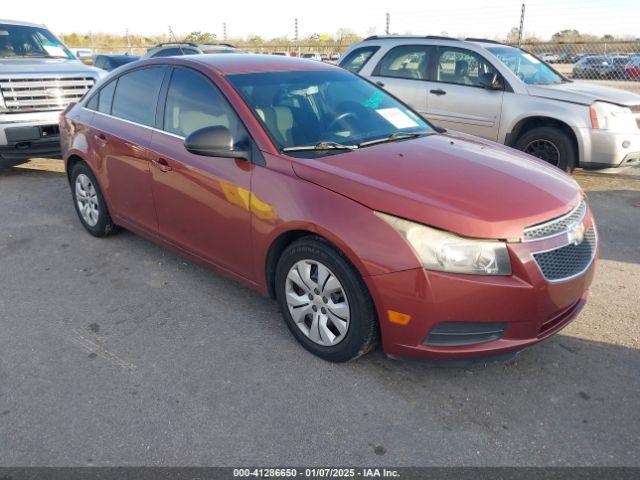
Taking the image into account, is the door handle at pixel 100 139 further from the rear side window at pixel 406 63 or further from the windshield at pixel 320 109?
the rear side window at pixel 406 63

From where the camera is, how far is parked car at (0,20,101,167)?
23.1 ft

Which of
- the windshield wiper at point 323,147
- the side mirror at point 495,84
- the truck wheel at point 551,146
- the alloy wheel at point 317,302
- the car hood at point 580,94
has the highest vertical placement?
the side mirror at point 495,84

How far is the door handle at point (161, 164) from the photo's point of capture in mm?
3794

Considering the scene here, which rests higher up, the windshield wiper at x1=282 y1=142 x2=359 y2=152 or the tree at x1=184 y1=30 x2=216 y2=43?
the tree at x1=184 y1=30 x2=216 y2=43

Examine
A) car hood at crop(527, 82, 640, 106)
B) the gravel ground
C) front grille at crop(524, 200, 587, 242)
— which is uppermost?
car hood at crop(527, 82, 640, 106)

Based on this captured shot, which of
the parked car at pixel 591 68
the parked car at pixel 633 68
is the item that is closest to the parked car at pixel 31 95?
the parked car at pixel 633 68

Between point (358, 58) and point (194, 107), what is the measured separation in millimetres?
5245

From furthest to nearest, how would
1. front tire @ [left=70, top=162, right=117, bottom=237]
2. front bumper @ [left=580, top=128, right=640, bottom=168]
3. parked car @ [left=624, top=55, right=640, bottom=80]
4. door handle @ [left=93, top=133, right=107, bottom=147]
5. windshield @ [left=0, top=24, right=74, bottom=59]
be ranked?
parked car @ [left=624, top=55, right=640, bottom=80] < windshield @ [left=0, top=24, right=74, bottom=59] < front bumper @ [left=580, top=128, right=640, bottom=168] < front tire @ [left=70, top=162, right=117, bottom=237] < door handle @ [left=93, top=133, right=107, bottom=147]

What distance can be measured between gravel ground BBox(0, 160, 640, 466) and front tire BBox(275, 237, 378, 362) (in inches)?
5.5

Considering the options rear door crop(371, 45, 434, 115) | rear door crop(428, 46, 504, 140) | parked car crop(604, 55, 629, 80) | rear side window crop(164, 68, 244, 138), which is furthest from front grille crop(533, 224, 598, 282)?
parked car crop(604, 55, 629, 80)

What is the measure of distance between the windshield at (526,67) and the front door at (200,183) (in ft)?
16.3

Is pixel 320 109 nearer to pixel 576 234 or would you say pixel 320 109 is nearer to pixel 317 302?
pixel 317 302

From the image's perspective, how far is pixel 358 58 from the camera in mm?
8406

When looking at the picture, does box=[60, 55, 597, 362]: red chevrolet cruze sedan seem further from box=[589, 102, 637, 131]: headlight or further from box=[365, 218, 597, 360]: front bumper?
box=[589, 102, 637, 131]: headlight
